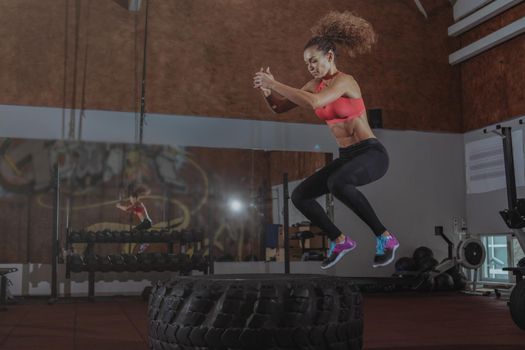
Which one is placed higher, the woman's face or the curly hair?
the curly hair

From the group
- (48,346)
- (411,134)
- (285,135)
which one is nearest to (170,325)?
(48,346)

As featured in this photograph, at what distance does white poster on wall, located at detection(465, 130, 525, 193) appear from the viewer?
6.82 m

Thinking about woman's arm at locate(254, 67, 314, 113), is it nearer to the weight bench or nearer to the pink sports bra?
the pink sports bra

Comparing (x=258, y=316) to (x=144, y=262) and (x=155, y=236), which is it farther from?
(x=155, y=236)

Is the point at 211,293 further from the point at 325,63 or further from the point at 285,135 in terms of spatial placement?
the point at 285,135

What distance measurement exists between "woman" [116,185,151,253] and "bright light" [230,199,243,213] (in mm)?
956

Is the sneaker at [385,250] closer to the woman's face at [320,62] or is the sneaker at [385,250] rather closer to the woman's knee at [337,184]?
the woman's knee at [337,184]

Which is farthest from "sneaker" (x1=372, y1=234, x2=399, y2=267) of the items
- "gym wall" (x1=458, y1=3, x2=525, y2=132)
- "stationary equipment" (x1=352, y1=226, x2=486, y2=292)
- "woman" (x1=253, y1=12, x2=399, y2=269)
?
"gym wall" (x1=458, y1=3, x2=525, y2=132)

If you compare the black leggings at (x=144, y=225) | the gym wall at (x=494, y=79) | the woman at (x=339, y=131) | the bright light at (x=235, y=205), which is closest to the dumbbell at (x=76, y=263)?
the black leggings at (x=144, y=225)

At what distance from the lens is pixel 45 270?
20.1ft

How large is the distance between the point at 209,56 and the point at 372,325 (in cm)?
428

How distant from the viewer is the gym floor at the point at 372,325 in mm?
2756

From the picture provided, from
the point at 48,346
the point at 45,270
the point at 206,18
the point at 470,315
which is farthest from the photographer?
the point at 206,18

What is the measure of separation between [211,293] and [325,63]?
1763mm
